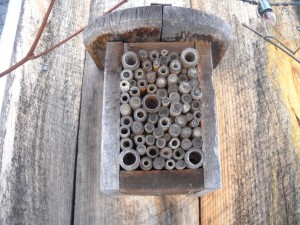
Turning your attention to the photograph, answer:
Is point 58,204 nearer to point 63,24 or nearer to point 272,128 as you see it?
point 63,24

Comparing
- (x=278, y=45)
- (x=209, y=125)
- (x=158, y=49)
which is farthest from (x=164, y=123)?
(x=278, y=45)

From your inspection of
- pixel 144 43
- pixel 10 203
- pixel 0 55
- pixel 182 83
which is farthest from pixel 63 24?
pixel 10 203

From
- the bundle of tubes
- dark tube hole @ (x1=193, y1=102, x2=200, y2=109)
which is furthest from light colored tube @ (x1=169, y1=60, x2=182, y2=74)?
dark tube hole @ (x1=193, y1=102, x2=200, y2=109)

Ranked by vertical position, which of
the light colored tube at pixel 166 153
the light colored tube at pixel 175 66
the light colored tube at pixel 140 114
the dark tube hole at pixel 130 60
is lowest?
the light colored tube at pixel 166 153

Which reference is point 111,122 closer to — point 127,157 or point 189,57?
point 127,157

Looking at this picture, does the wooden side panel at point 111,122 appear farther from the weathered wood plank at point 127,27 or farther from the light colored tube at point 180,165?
the light colored tube at point 180,165

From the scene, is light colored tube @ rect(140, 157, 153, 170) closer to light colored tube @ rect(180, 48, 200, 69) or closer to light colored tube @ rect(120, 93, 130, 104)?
light colored tube @ rect(120, 93, 130, 104)

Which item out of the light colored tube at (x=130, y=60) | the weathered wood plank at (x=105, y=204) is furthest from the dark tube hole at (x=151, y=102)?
the weathered wood plank at (x=105, y=204)
